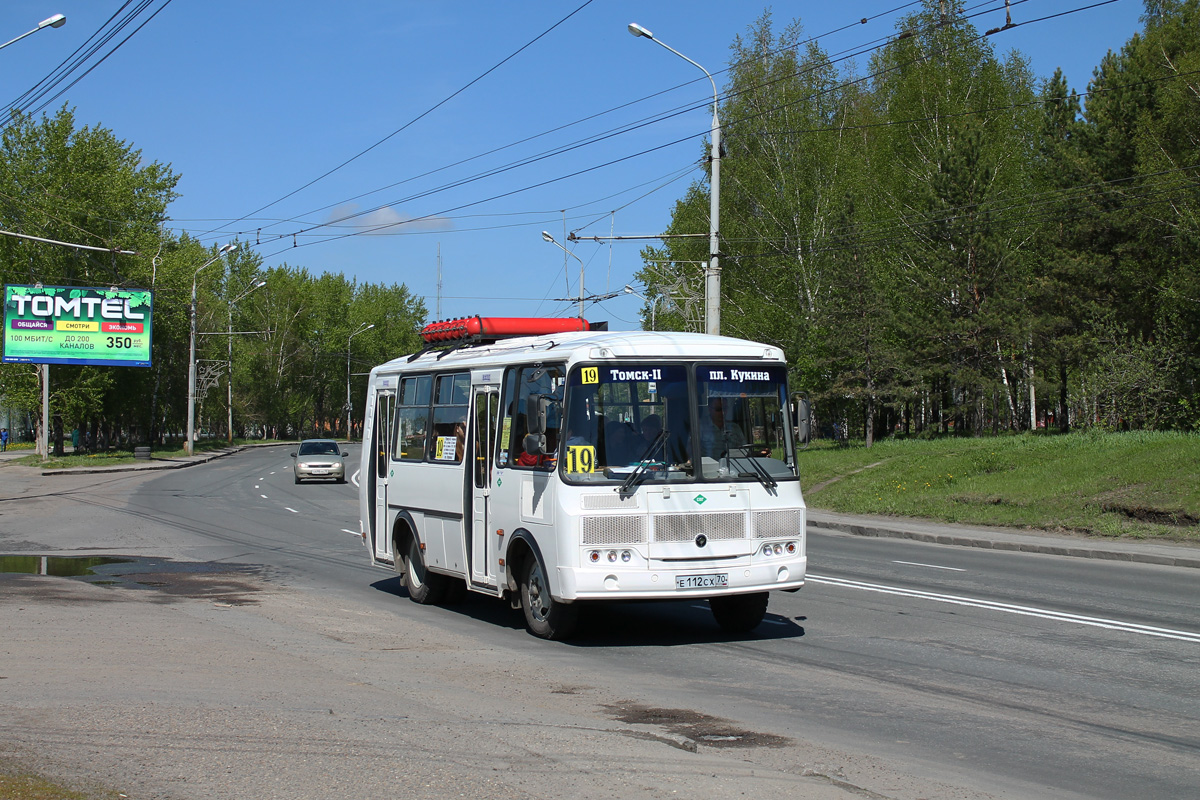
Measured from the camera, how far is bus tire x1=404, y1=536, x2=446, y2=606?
40.9 ft

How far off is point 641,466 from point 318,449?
33849 millimetres

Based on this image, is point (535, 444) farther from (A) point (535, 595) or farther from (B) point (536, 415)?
(A) point (535, 595)

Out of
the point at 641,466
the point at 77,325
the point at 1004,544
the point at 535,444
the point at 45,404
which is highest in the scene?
the point at 77,325

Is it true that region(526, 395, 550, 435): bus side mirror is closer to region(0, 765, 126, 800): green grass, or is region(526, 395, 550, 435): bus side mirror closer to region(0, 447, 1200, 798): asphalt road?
region(0, 447, 1200, 798): asphalt road

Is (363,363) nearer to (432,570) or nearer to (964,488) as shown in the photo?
(964,488)

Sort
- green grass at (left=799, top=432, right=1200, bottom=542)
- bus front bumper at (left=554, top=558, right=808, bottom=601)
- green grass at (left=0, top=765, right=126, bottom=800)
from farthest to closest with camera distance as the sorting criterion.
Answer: green grass at (left=799, top=432, right=1200, bottom=542) → bus front bumper at (left=554, top=558, right=808, bottom=601) → green grass at (left=0, top=765, right=126, bottom=800)

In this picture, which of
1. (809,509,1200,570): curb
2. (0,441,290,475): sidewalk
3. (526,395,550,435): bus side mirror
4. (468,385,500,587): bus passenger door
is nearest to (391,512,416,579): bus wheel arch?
(468,385,500,587): bus passenger door

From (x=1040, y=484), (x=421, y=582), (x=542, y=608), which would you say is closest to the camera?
(x=542, y=608)

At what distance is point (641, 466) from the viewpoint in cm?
956

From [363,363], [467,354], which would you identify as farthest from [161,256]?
[467,354]

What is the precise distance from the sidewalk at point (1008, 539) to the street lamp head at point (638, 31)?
1192 cm

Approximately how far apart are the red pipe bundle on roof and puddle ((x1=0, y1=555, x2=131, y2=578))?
639cm

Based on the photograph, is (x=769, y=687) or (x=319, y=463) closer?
(x=769, y=687)

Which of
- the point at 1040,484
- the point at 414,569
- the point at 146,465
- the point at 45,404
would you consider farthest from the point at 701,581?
the point at 45,404
